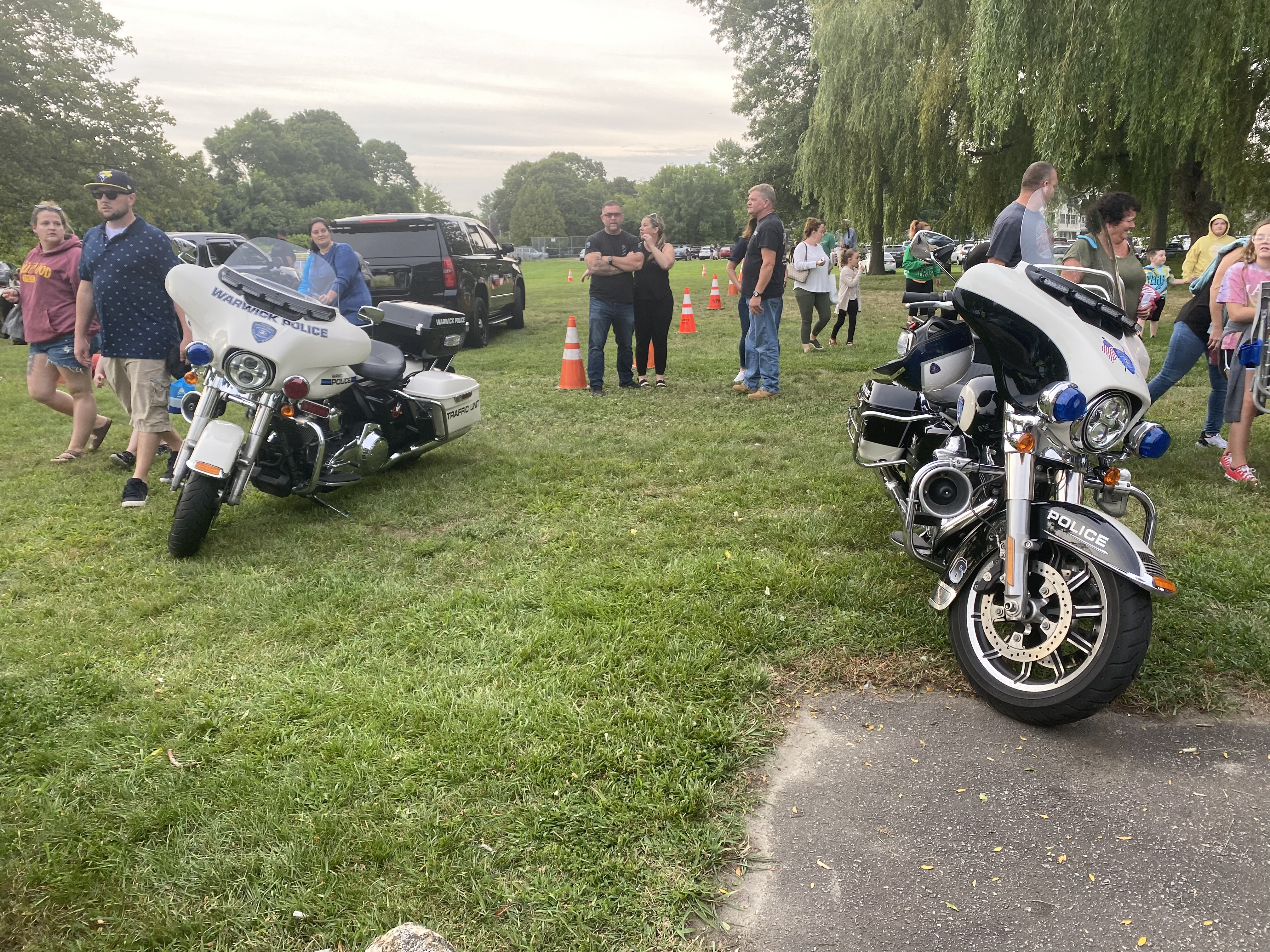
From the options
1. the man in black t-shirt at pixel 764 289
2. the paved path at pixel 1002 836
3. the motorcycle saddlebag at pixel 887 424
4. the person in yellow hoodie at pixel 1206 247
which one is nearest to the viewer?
the paved path at pixel 1002 836

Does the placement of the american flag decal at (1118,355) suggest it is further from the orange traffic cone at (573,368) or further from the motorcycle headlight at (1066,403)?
the orange traffic cone at (573,368)

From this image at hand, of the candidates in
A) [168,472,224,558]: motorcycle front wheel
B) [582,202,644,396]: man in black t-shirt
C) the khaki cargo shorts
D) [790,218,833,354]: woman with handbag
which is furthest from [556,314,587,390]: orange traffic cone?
[168,472,224,558]: motorcycle front wheel

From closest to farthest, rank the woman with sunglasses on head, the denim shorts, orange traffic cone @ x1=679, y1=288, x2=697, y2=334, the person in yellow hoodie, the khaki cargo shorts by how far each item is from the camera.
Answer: the khaki cargo shorts < the woman with sunglasses on head < the denim shorts < the person in yellow hoodie < orange traffic cone @ x1=679, y1=288, x2=697, y2=334

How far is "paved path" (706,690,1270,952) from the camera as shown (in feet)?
6.82

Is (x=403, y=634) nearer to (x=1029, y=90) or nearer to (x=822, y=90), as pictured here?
(x=1029, y=90)

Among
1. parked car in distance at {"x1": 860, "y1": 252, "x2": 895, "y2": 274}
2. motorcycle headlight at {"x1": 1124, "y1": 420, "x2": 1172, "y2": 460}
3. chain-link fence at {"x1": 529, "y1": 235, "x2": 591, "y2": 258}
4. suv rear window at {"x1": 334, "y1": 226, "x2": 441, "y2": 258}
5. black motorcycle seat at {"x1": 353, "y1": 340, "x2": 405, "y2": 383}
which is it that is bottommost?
motorcycle headlight at {"x1": 1124, "y1": 420, "x2": 1172, "y2": 460}

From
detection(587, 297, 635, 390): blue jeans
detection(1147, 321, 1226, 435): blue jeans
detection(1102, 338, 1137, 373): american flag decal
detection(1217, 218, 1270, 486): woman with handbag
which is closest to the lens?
detection(1102, 338, 1137, 373): american flag decal

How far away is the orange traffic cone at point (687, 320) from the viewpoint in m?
14.0

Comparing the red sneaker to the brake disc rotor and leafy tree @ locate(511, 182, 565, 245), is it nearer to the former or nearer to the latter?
the brake disc rotor

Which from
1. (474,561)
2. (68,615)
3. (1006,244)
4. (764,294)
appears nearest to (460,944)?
(474,561)

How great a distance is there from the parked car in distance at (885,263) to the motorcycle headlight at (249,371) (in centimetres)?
2987

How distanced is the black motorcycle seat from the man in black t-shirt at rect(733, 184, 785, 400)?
3809mm

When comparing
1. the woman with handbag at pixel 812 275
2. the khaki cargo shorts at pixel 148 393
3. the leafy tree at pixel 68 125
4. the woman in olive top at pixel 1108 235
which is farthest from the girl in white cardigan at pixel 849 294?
the leafy tree at pixel 68 125

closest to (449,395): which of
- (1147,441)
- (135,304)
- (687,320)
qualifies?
(135,304)
